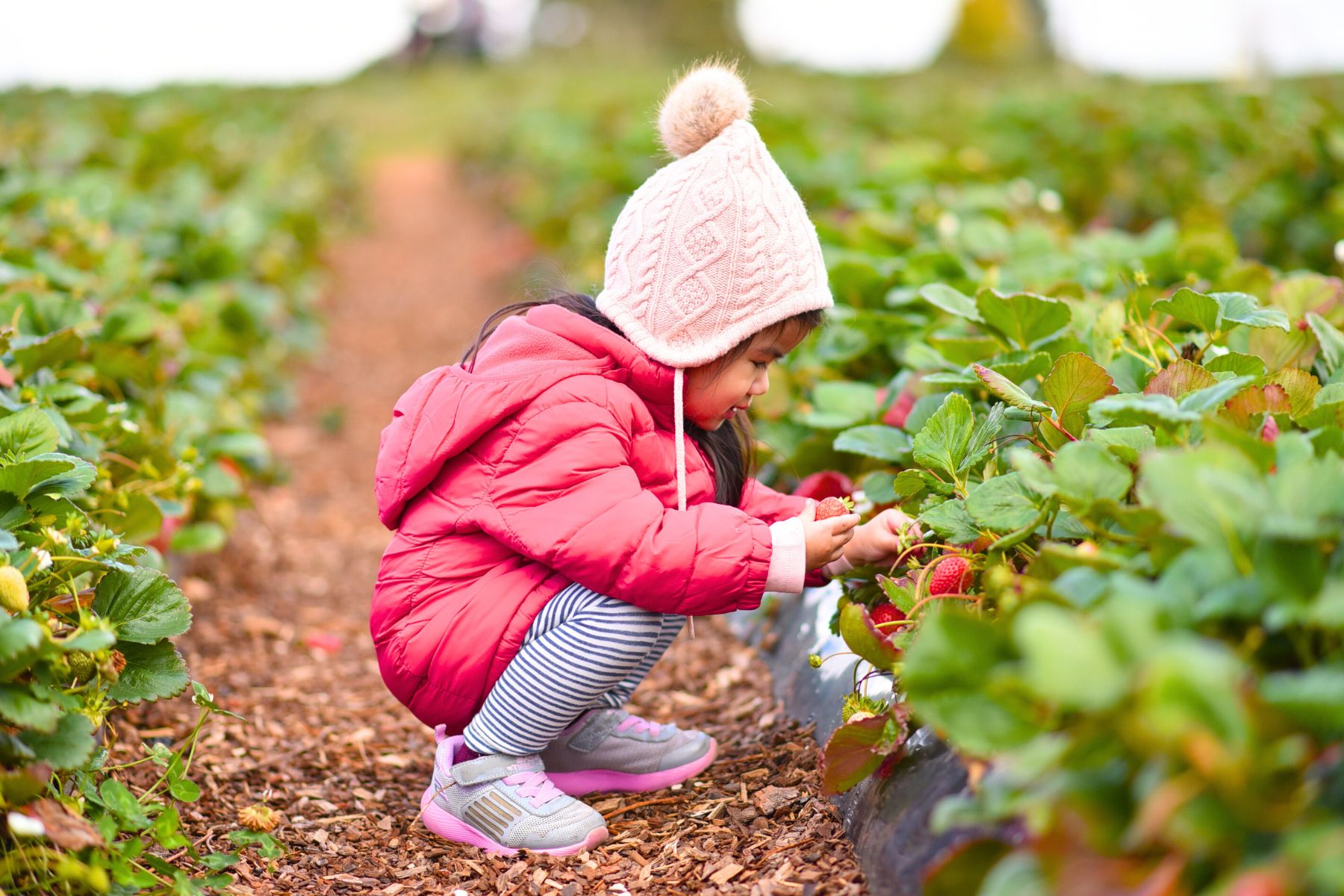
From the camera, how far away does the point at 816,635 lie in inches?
86.9

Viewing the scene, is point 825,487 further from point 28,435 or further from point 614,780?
point 28,435

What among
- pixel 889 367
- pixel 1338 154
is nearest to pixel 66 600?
pixel 889 367

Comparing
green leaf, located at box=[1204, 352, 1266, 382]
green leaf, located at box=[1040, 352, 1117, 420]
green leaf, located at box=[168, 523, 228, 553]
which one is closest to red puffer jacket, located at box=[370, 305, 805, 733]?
green leaf, located at box=[1040, 352, 1117, 420]

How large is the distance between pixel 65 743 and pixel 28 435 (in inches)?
21.3

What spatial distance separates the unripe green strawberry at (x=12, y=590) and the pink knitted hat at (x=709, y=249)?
88cm

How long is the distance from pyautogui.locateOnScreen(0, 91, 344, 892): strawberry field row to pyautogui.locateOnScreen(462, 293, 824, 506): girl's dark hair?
0.65 m

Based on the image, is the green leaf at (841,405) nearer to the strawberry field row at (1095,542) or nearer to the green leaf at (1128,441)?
the strawberry field row at (1095,542)

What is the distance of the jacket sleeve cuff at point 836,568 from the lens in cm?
188

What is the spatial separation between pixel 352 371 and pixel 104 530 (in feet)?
13.7

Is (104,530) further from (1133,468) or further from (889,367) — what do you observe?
(889,367)

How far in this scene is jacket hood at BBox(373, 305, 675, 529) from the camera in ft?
5.70

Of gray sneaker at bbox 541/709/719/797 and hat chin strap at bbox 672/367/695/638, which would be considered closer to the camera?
hat chin strap at bbox 672/367/695/638

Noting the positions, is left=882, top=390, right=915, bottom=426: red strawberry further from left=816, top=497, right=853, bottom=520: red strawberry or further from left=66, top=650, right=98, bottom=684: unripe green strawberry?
left=66, top=650, right=98, bottom=684: unripe green strawberry

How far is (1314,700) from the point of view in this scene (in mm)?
880
